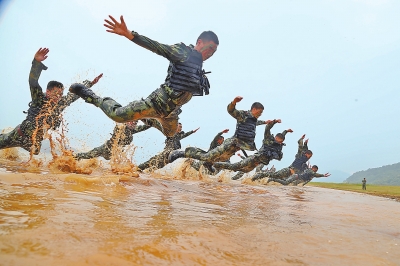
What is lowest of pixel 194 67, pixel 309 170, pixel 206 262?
pixel 206 262

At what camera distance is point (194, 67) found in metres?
4.86

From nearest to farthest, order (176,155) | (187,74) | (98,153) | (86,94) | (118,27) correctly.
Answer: (118,27) < (187,74) < (86,94) < (98,153) < (176,155)

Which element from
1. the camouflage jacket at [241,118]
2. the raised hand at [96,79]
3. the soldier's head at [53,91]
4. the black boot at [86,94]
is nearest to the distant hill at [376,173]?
the camouflage jacket at [241,118]

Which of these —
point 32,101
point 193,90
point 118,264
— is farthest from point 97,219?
point 32,101

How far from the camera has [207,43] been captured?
4918mm

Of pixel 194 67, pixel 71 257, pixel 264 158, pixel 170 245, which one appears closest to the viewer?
pixel 71 257

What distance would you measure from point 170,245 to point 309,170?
15.8 meters

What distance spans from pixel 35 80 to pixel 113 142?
3.37 meters

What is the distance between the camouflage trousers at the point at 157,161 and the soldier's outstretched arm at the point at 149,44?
6133 millimetres

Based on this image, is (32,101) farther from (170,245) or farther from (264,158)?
(264,158)

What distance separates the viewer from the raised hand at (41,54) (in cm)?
615

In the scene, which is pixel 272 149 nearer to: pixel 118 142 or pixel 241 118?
pixel 241 118

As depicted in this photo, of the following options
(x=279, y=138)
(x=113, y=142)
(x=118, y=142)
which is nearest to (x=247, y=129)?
(x=279, y=138)

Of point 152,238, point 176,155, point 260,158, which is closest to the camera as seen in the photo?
point 152,238
